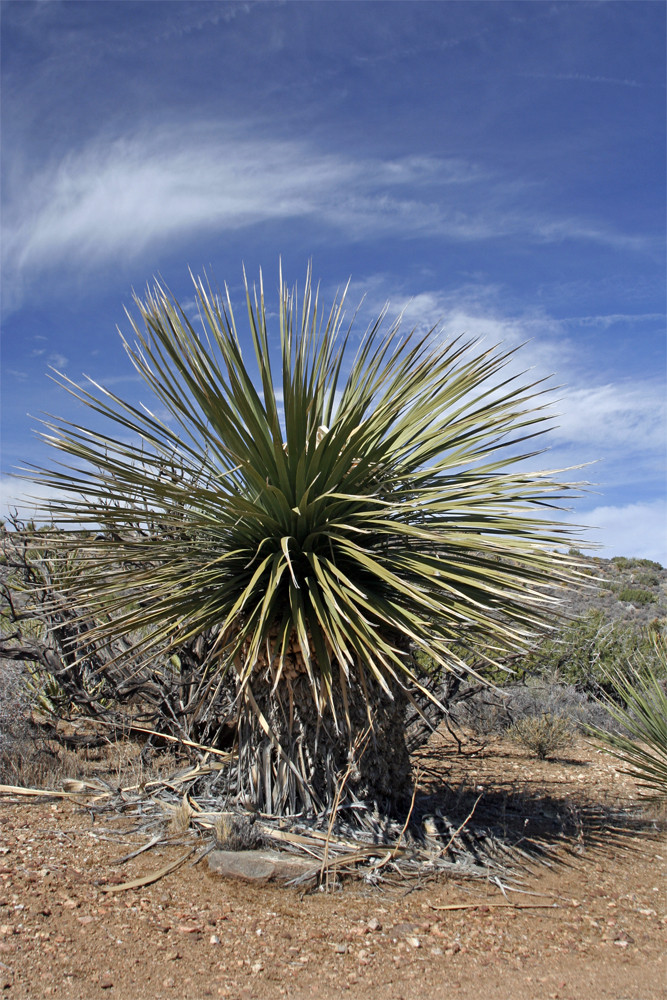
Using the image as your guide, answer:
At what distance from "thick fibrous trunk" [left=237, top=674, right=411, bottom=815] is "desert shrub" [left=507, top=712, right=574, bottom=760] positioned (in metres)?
4.01

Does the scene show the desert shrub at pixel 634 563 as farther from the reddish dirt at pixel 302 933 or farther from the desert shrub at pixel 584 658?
the reddish dirt at pixel 302 933

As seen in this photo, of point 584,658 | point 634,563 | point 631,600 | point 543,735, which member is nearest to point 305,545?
point 543,735

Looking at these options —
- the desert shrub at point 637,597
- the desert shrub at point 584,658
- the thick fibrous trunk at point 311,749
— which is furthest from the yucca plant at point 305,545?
the desert shrub at point 637,597

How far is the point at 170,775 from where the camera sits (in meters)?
5.37

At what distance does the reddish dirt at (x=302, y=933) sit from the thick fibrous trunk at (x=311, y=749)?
1.85ft

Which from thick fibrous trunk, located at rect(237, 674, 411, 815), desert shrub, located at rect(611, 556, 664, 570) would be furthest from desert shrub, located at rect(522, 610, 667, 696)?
desert shrub, located at rect(611, 556, 664, 570)

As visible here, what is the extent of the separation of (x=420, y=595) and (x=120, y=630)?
1.81 metres

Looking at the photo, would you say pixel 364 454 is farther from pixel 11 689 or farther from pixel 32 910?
pixel 11 689

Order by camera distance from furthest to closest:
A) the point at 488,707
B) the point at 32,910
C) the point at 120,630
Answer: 1. the point at 488,707
2. the point at 120,630
3. the point at 32,910

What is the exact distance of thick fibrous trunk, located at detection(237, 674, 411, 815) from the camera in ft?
14.2

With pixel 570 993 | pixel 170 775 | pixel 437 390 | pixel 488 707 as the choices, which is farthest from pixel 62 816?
pixel 488 707

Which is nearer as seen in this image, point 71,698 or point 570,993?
point 570,993

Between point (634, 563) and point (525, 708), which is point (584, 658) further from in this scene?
point (634, 563)

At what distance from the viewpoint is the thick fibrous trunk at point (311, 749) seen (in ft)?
14.2
